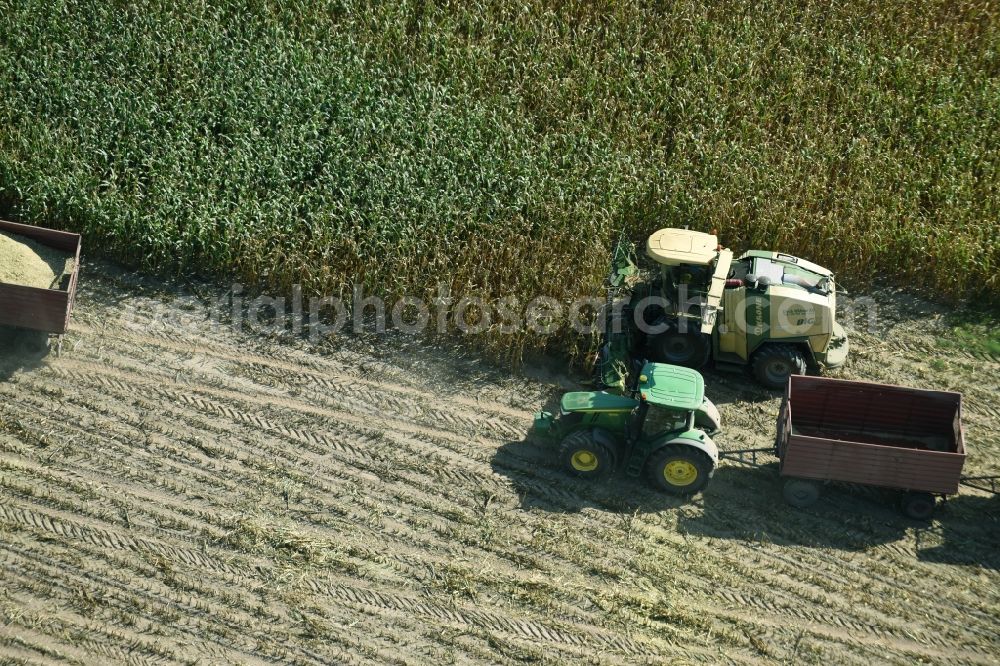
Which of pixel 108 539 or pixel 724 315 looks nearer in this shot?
pixel 108 539

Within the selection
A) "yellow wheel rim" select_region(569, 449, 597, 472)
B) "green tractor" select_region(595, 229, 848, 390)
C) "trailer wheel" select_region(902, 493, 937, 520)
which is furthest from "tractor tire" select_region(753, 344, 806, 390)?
"yellow wheel rim" select_region(569, 449, 597, 472)

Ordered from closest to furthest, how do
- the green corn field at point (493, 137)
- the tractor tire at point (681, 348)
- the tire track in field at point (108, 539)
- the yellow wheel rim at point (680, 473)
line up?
1. the tire track in field at point (108, 539)
2. the yellow wheel rim at point (680, 473)
3. the tractor tire at point (681, 348)
4. the green corn field at point (493, 137)

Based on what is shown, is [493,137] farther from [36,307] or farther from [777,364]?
[36,307]

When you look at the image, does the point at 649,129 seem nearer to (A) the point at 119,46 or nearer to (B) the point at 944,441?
(B) the point at 944,441

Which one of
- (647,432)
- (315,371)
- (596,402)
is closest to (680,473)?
(647,432)

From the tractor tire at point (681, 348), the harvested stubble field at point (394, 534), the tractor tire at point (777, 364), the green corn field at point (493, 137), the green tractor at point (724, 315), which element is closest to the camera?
the harvested stubble field at point (394, 534)

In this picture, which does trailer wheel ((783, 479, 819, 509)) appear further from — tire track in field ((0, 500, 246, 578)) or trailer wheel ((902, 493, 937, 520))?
tire track in field ((0, 500, 246, 578))

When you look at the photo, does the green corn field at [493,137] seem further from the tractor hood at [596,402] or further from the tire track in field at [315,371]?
the tractor hood at [596,402]

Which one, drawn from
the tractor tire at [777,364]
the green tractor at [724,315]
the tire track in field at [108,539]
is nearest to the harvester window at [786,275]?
the green tractor at [724,315]
